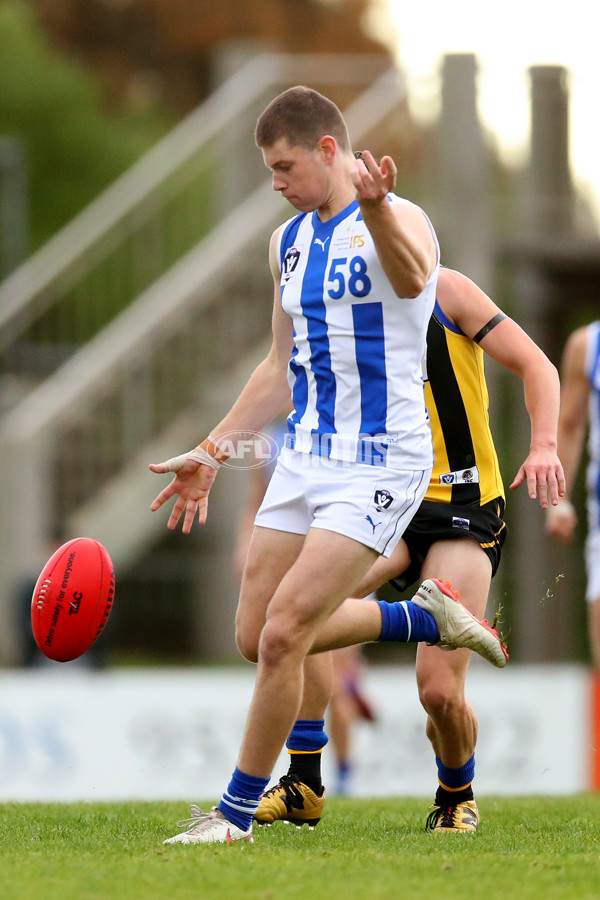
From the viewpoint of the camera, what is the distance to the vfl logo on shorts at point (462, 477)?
5.59 m

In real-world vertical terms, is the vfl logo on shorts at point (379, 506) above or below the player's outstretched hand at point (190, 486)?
below

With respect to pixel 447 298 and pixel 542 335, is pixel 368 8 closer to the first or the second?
pixel 542 335

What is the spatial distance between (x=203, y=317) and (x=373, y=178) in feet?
33.8

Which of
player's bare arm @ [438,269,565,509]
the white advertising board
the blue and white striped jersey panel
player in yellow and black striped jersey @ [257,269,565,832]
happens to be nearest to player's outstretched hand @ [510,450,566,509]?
player's bare arm @ [438,269,565,509]

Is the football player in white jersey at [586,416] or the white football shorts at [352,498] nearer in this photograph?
the white football shorts at [352,498]

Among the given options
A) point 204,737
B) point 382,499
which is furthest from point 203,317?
point 382,499

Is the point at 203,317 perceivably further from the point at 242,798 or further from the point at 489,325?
the point at 242,798

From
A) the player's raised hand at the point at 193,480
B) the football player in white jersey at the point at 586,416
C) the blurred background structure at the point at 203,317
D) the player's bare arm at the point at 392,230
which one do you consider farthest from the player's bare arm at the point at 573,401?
the blurred background structure at the point at 203,317

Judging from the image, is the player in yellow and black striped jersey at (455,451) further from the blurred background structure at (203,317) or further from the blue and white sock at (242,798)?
the blurred background structure at (203,317)

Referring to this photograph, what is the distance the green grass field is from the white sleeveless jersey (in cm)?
130

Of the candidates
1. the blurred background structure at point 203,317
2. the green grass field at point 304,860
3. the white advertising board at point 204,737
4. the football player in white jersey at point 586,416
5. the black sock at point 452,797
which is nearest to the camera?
the green grass field at point 304,860

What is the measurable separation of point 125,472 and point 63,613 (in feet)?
29.0

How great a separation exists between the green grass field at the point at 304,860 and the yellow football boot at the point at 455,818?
0.20 feet

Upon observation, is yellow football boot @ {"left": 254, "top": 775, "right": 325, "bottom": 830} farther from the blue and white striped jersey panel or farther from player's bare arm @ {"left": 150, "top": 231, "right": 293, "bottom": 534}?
the blue and white striped jersey panel
